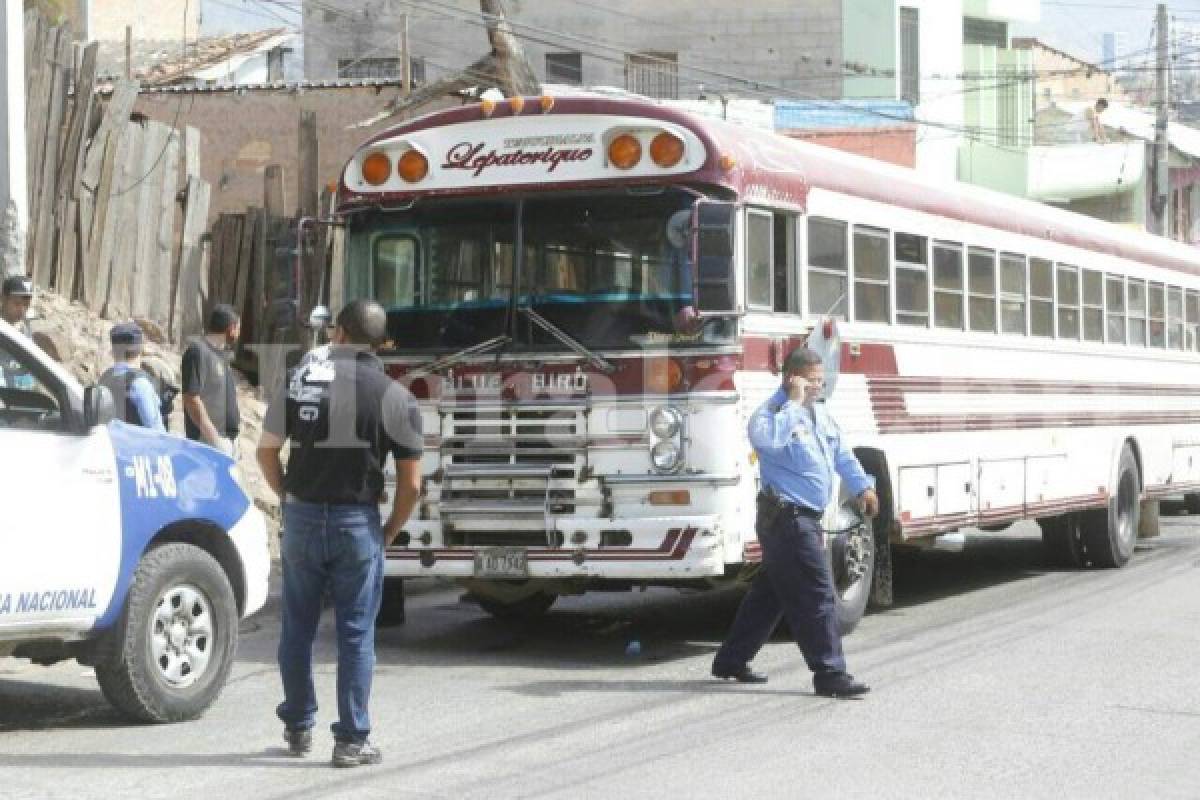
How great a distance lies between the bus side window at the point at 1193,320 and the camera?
796 inches

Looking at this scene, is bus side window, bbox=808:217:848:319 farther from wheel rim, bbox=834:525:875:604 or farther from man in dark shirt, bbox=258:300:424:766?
man in dark shirt, bbox=258:300:424:766

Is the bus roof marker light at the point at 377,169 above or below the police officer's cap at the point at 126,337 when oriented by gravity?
above

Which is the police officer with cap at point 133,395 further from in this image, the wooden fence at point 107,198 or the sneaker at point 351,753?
the wooden fence at point 107,198

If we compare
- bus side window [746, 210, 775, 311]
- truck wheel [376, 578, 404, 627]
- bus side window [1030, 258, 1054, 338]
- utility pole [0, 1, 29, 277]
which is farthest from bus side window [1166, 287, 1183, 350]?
utility pole [0, 1, 29, 277]

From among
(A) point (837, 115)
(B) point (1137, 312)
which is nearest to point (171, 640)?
(B) point (1137, 312)

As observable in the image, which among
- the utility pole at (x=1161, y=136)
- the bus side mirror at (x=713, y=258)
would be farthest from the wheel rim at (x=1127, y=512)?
the utility pole at (x=1161, y=136)

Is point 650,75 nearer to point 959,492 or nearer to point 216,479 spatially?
point 959,492

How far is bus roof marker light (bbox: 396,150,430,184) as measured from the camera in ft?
39.2

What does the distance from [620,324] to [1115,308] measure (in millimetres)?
8016

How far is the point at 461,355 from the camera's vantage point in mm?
11469

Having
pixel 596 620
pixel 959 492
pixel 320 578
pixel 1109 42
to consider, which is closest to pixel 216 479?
pixel 320 578

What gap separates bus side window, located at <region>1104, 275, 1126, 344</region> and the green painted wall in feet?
85.3

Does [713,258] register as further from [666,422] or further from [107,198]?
[107,198]

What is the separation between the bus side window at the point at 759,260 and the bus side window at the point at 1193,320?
9655mm
